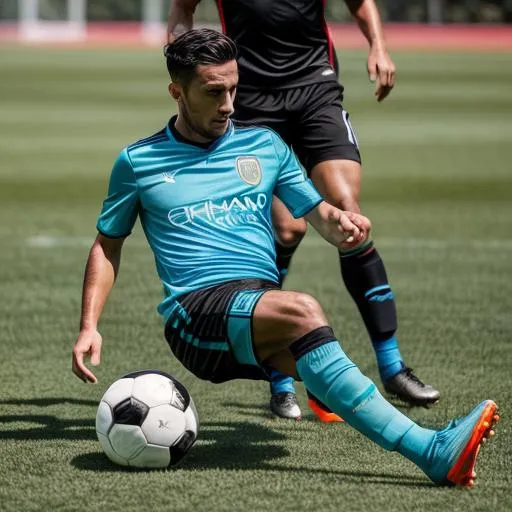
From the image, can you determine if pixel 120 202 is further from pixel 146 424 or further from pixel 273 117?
pixel 273 117

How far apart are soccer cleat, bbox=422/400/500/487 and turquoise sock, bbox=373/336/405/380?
55.9 inches

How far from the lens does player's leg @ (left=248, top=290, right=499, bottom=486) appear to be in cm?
429

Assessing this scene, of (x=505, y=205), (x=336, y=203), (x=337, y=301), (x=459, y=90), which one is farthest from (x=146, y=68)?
(x=336, y=203)

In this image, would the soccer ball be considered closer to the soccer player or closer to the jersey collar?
the soccer player

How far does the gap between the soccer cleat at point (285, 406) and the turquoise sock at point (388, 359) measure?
0.44 m

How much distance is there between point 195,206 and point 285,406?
115 cm

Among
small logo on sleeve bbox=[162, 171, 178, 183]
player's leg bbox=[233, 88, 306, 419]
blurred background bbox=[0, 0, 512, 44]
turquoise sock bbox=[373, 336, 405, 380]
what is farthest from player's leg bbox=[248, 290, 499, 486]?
blurred background bbox=[0, 0, 512, 44]

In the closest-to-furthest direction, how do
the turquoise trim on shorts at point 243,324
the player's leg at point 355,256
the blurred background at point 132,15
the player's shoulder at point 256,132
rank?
the turquoise trim on shorts at point 243,324, the player's shoulder at point 256,132, the player's leg at point 355,256, the blurred background at point 132,15

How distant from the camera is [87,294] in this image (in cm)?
484

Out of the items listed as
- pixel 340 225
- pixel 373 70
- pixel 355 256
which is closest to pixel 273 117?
pixel 373 70

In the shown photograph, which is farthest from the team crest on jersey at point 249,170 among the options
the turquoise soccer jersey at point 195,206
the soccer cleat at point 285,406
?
the soccer cleat at point 285,406

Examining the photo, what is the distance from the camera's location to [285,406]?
5.58 m

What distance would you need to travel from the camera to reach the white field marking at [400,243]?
10.3 m

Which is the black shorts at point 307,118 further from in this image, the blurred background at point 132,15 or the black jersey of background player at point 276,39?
the blurred background at point 132,15
